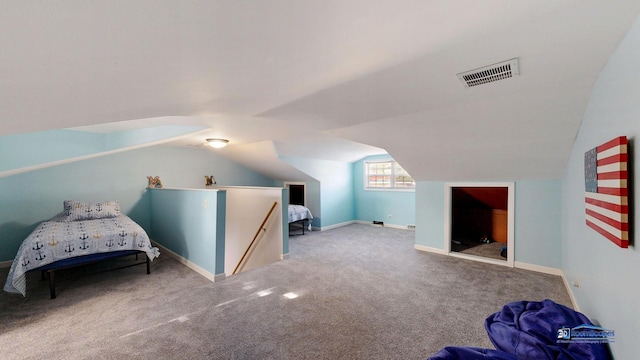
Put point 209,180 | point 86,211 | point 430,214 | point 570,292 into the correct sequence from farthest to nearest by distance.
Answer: point 209,180
point 430,214
point 86,211
point 570,292

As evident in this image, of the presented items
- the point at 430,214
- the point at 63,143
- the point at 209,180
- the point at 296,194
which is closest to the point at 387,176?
the point at 430,214

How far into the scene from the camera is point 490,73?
1.65m

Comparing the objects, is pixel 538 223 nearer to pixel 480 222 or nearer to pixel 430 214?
pixel 430 214

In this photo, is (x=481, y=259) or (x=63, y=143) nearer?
(x=63, y=143)

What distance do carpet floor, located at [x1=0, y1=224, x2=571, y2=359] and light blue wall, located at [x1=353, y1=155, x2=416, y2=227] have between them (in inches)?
97.1

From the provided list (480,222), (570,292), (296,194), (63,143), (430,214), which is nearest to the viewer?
(570,292)

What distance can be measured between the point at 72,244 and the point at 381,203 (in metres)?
5.97

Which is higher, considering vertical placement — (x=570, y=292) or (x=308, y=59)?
(x=308, y=59)

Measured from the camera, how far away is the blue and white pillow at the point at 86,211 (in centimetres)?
396

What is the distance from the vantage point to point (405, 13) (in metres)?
1.01

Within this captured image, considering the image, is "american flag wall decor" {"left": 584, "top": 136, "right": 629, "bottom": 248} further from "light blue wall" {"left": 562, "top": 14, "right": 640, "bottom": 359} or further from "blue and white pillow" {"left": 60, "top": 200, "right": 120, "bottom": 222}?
"blue and white pillow" {"left": 60, "top": 200, "right": 120, "bottom": 222}

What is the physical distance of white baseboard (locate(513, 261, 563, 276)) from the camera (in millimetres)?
3260

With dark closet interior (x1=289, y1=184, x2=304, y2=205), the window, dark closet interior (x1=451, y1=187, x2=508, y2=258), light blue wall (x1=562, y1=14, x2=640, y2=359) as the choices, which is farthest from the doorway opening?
dark closet interior (x1=289, y1=184, x2=304, y2=205)

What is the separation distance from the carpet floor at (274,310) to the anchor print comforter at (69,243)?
36cm
